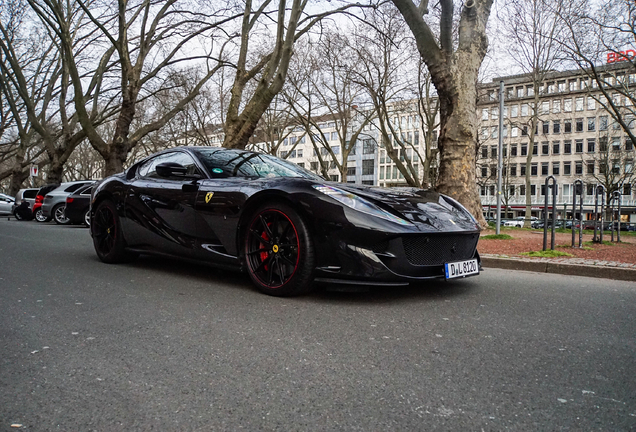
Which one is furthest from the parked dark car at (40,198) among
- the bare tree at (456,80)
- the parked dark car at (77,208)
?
the bare tree at (456,80)

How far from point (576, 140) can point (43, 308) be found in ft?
239

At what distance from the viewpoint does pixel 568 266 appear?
19.4ft

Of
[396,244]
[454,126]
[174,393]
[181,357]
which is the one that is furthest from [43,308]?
[454,126]

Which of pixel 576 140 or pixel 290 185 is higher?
pixel 576 140

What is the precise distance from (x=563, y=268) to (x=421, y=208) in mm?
2946

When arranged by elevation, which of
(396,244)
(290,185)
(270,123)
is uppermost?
(270,123)

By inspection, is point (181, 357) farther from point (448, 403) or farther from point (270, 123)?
point (270, 123)

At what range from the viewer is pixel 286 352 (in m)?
2.54

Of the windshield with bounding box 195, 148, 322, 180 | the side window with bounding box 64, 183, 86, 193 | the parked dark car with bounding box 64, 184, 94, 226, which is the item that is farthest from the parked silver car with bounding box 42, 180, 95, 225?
the windshield with bounding box 195, 148, 322, 180

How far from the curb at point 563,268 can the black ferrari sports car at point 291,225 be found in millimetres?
2153

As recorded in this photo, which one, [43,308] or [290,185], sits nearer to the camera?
[43,308]

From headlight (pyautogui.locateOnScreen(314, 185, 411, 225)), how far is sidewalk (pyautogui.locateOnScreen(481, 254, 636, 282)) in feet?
10.6

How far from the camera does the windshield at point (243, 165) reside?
184 inches

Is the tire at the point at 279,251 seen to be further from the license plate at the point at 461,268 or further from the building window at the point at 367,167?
the building window at the point at 367,167
